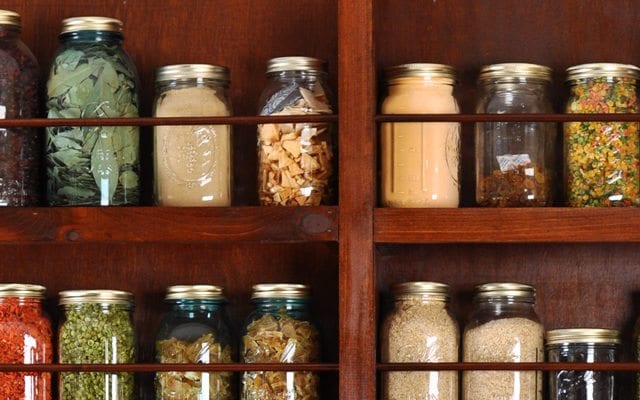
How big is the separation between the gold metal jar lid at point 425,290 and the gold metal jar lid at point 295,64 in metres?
0.32

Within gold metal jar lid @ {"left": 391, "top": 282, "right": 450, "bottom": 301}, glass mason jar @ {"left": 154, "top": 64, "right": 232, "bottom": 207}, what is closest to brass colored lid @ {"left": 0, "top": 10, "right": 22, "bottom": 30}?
glass mason jar @ {"left": 154, "top": 64, "right": 232, "bottom": 207}

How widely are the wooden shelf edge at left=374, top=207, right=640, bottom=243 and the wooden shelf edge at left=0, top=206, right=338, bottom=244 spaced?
3.2 inches

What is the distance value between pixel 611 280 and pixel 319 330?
1.40ft

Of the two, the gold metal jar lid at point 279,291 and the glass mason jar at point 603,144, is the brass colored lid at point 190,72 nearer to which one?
the gold metal jar lid at point 279,291

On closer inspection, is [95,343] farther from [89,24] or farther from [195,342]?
[89,24]

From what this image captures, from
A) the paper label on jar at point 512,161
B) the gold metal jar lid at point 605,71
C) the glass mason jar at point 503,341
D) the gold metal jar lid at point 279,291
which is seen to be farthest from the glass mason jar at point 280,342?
the gold metal jar lid at point 605,71

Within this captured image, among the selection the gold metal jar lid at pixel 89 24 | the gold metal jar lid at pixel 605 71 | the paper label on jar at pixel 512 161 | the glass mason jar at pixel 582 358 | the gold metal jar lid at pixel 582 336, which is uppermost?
the gold metal jar lid at pixel 89 24

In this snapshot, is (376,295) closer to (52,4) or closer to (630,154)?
(630,154)

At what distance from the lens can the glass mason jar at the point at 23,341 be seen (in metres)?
1.57

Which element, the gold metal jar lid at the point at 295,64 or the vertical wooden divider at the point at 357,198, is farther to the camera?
the gold metal jar lid at the point at 295,64

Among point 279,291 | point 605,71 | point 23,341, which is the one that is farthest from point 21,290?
point 605,71

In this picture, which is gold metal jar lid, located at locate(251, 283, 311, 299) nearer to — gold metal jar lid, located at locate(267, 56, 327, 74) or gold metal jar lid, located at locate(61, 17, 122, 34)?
gold metal jar lid, located at locate(267, 56, 327, 74)

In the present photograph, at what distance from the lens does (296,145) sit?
159 centimetres

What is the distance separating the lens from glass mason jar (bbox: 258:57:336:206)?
1.58 metres
